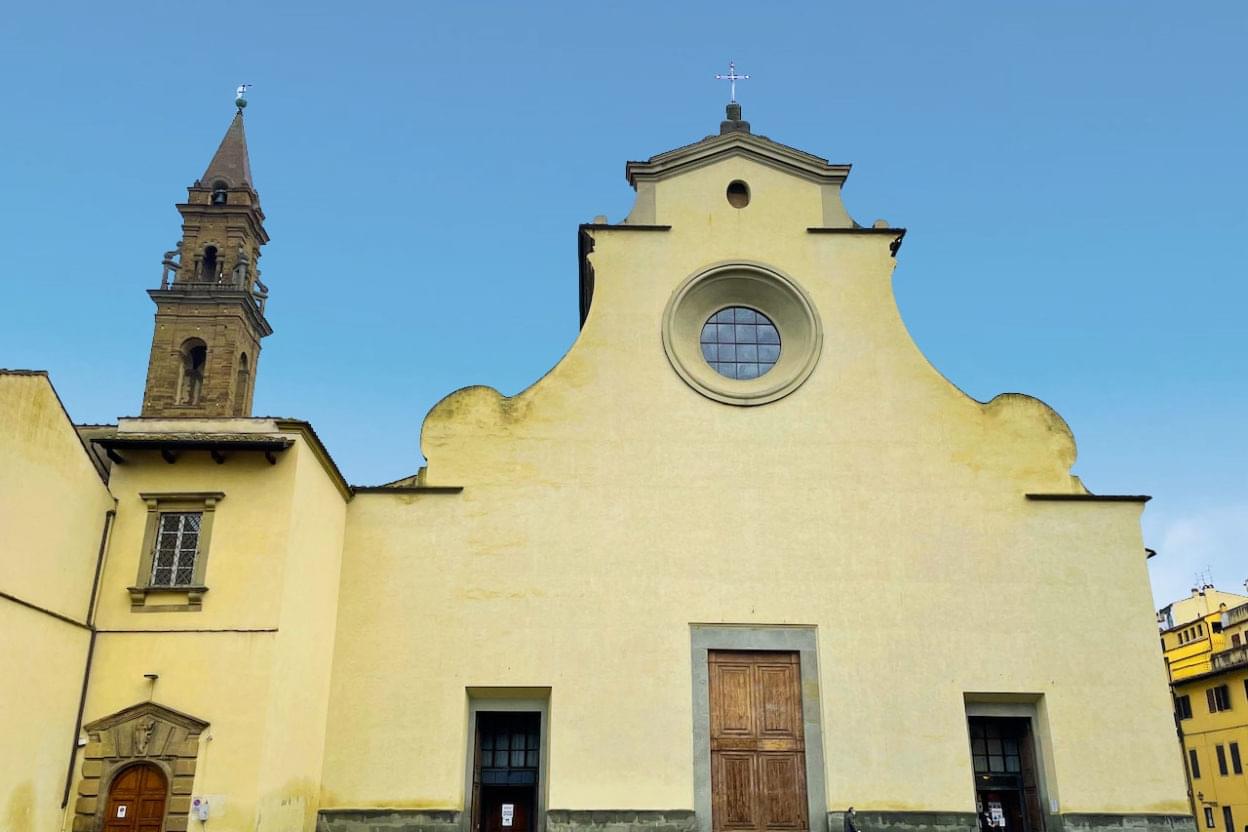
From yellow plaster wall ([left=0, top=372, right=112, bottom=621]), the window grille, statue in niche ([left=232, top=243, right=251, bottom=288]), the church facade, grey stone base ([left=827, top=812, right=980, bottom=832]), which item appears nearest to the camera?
yellow plaster wall ([left=0, top=372, right=112, bottom=621])

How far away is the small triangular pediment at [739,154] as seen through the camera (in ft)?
64.4

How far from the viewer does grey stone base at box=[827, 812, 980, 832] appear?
1574 cm

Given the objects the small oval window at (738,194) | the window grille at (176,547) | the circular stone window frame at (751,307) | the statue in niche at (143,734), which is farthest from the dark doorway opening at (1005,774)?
the window grille at (176,547)

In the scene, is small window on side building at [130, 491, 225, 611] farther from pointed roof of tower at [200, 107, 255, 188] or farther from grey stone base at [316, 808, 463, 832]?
pointed roof of tower at [200, 107, 255, 188]

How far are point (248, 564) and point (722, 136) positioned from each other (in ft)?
37.7

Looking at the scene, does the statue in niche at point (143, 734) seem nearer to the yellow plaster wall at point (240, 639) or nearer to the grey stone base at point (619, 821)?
the yellow plaster wall at point (240, 639)

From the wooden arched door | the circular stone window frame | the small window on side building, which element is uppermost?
the circular stone window frame

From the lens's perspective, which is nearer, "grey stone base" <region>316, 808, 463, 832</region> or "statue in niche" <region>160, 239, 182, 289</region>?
"grey stone base" <region>316, 808, 463, 832</region>

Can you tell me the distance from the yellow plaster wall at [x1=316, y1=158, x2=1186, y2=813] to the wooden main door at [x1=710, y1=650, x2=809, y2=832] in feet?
1.73

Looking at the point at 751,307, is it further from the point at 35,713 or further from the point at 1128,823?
the point at 35,713

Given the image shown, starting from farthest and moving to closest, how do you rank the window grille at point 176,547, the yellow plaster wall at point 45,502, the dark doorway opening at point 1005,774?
1. the dark doorway opening at point 1005,774
2. the window grille at point 176,547
3. the yellow plaster wall at point 45,502

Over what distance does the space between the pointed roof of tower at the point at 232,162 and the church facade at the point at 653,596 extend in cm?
2625

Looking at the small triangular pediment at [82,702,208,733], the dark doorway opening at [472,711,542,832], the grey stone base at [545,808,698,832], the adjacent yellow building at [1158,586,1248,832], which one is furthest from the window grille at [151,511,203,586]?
the adjacent yellow building at [1158,586,1248,832]

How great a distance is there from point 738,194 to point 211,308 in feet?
87.0
